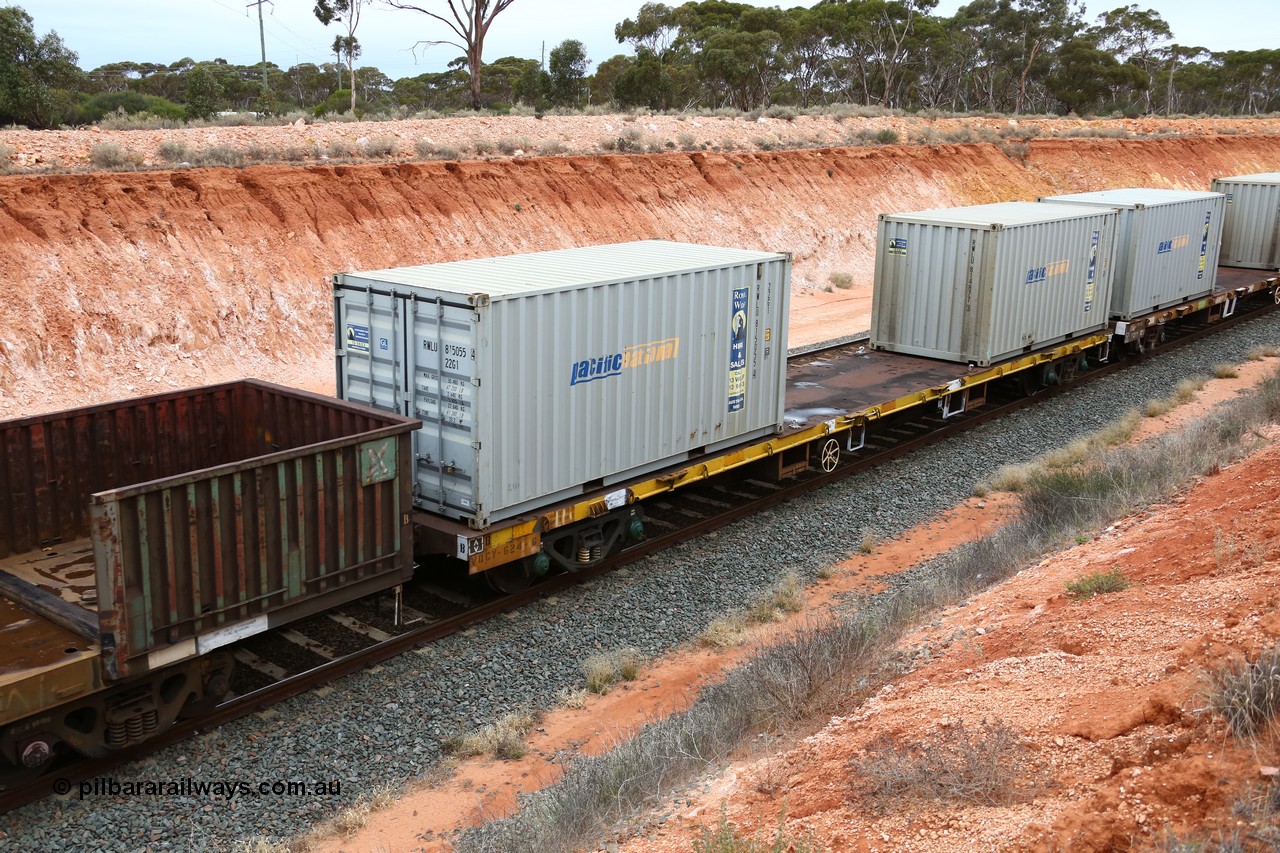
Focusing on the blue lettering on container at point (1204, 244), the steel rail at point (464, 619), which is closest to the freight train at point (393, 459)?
the steel rail at point (464, 619)

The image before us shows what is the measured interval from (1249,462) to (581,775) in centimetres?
840

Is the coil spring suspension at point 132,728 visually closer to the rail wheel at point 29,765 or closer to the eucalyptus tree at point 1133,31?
the rail wheel at point 29,765

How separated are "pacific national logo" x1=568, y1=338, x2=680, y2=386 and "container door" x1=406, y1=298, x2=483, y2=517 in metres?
1.21

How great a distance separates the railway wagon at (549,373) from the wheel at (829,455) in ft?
7.62

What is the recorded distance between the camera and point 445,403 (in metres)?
10.3

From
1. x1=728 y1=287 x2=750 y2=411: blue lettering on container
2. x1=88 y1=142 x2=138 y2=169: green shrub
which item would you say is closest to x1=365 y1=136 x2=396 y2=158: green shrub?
x1=88 y1=142 x2=138 y2=169: green shrub

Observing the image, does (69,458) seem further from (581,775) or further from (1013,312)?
(1013,312)

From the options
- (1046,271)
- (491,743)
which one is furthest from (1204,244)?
(491,743)

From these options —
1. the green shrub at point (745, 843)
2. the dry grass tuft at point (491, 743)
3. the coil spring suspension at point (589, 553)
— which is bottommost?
the dry grass tuft at point (491, 743)

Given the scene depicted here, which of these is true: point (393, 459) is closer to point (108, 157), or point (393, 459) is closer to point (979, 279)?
point (979, 279)

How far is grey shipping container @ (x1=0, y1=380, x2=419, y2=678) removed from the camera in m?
7.62

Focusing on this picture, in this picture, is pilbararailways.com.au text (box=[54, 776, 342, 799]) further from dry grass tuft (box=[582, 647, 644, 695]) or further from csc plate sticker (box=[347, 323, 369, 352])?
csc plate sticker (box=[347, 323, 369, 352])

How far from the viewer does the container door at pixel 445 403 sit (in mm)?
9992

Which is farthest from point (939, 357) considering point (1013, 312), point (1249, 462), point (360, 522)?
point (360, 522)
